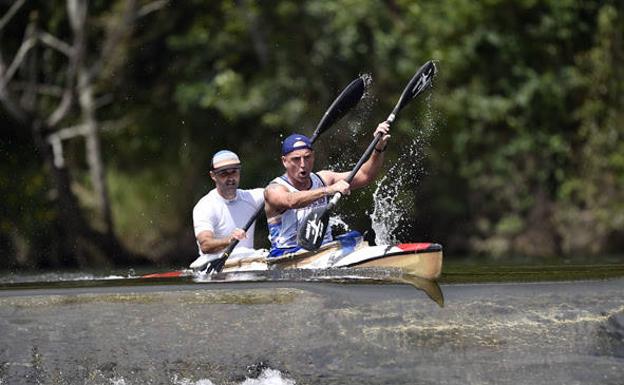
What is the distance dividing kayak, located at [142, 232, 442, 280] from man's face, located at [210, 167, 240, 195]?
0.50 m

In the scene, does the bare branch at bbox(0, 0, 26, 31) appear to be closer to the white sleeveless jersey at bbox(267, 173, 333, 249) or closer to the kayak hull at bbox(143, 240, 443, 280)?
the kayak hull at bbox(143, 240, 443, 280)

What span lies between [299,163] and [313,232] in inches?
20.6

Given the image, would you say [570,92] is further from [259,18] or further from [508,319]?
[508,319]

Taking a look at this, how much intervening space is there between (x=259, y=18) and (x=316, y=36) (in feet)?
3.28

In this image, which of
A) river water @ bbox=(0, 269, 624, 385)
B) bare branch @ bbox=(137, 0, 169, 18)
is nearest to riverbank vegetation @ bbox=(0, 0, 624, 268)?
bare branch @ bbox=(137, 0, 169, 18)

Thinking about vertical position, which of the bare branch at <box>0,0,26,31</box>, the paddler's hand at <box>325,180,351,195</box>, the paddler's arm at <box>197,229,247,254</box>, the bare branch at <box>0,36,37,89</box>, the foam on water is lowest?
the foam on water

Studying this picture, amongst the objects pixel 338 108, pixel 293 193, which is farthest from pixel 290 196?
pixel 338 108

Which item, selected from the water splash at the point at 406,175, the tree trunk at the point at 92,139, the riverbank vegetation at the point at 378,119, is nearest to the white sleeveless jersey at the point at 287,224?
the water splash at the point at 406,175

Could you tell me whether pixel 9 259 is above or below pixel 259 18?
below

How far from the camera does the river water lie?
20.8 ft

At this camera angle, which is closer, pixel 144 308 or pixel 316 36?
pixel 144 308

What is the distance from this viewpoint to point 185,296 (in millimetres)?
6637

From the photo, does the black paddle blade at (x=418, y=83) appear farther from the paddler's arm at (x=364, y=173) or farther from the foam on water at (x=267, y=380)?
the foam on water at (x=267, y=380)

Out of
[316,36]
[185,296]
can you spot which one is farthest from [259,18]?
[185,296]
